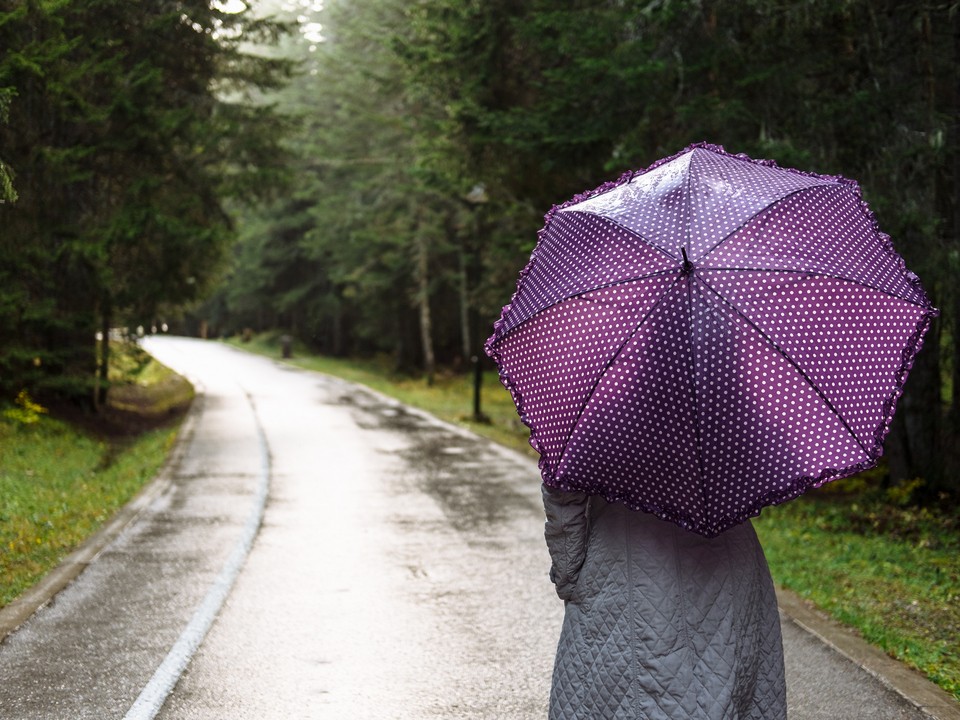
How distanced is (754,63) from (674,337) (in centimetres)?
959

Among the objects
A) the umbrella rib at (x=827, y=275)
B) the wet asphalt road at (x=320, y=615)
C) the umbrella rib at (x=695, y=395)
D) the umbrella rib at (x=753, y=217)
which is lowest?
the wet asphalt road at (x=320, y=615)

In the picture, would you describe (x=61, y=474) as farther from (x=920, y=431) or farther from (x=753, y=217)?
(x=753, y=217)

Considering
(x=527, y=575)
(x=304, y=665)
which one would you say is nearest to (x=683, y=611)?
(x=304, y=665)

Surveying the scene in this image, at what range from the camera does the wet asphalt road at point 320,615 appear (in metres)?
5.27

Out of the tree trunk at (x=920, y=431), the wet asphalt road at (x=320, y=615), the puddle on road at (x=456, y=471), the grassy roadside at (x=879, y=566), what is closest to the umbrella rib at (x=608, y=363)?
the wet asphalt road at (x=320, y=615)

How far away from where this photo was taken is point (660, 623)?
284cm

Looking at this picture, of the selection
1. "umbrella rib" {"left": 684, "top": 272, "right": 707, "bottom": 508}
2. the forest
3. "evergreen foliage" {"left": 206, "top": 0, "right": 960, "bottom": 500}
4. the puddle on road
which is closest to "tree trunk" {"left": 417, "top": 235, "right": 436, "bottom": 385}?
the forest

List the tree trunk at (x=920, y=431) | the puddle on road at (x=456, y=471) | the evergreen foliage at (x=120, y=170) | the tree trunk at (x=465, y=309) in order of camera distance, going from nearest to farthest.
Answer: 1. the puddle on road at (x=456, y=471)
2. the tree trunk at (x=920, y=431)
3. the evergreen foliage at (x=120, y=170)
4. the tree trunk at (x=465, y=309)

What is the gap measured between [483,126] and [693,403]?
1209 cm

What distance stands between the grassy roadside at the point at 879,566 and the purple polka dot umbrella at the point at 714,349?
356 cm

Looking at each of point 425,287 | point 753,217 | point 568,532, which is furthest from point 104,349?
point 753,217

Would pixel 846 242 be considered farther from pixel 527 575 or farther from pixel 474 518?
pixel 474 518

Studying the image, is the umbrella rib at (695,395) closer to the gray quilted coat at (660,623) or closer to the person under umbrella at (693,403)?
the person under umbrella at (693,403)

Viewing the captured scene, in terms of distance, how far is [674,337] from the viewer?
2.69 metres
